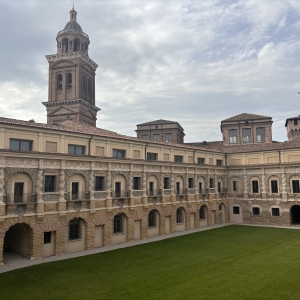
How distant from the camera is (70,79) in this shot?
57.4 metres

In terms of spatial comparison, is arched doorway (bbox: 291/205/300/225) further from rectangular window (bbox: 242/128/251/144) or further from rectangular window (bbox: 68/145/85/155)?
rectangular window (bbox: 68/145/85/155)

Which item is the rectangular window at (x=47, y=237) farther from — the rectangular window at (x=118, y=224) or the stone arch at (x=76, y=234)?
the rectangular window at (x=118, y=224)

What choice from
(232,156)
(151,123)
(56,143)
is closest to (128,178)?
(56,143)

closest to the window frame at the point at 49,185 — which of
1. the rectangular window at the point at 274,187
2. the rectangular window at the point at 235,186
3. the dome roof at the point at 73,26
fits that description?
the rectangular window at the point at 235,186

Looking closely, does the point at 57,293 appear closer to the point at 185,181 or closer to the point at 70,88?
the point at 185,181

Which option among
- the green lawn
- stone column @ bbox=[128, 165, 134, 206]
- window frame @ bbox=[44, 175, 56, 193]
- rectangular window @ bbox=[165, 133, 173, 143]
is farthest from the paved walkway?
rectangular window @ bbox=[165, 133, 173, 143]

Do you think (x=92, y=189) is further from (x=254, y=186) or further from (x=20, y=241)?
(x=254, y=186)

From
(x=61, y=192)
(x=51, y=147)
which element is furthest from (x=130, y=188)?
(x=51, y=147)

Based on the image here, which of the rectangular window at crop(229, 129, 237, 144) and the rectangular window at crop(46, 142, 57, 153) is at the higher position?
the rectangular window at crop(229, 129, 237, 144)

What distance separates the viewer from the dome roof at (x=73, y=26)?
59025 mm

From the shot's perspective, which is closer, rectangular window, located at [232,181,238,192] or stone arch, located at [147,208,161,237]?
stone arch, located at [147,208,161,237]

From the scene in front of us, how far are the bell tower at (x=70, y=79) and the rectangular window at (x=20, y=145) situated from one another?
99.2ft

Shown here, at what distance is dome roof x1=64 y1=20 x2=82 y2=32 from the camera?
5903 centimetres

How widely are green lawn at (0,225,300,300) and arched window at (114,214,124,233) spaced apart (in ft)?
11.9
